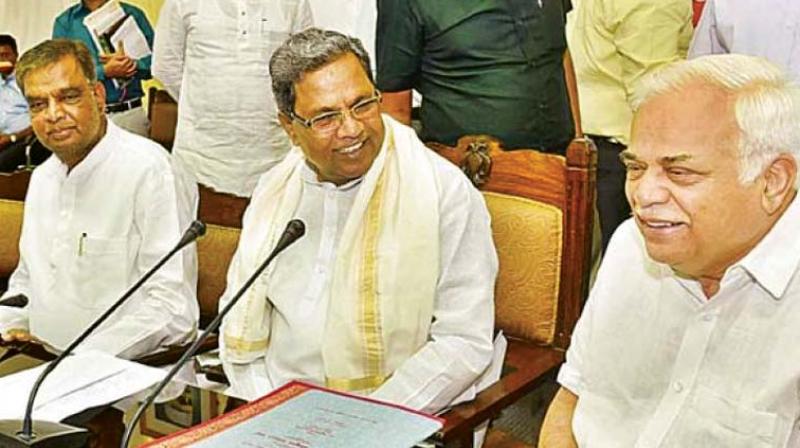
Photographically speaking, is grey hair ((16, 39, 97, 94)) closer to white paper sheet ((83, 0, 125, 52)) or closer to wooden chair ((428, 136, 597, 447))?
wooden chair ((428, 136, 597, 447))

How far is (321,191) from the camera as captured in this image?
2.05m

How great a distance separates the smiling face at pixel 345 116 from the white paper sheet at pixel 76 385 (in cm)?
48

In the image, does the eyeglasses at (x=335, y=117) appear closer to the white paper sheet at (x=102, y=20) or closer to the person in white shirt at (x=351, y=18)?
the person in white shirt at (x=351, y=18)

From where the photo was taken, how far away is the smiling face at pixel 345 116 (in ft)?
6.18

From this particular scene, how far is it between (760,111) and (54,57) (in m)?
1.59

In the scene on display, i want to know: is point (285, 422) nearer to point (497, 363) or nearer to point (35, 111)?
point (497, 363)

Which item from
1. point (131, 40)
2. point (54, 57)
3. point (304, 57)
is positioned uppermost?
point (304, 57)

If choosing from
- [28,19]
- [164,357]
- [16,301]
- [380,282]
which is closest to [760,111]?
[380,282]

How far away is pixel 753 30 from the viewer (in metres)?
2.62

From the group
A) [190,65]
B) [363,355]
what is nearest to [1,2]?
[190,65]

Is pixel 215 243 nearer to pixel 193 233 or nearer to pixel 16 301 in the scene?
pixel 16 301

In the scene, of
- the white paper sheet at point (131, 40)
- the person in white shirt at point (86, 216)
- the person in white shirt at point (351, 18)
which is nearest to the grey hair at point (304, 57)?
the person in white shirt at point (86, 216)

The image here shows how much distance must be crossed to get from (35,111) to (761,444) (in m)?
1.66

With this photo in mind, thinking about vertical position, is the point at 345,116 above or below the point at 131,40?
above
